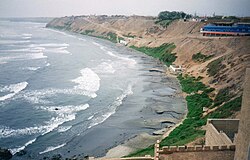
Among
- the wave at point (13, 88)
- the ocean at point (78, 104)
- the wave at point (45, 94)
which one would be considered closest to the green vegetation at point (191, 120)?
the ocean at point (78, 104)

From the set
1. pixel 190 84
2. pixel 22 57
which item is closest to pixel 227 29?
pixel 190 84

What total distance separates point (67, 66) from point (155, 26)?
60.0 metres

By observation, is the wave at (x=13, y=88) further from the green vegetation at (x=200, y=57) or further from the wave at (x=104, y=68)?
the green vegetation at (x=200, y=57)

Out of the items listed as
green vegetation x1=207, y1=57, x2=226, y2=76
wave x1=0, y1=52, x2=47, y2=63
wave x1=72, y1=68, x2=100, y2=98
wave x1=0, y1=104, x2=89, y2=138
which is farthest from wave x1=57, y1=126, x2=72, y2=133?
wave x1=0, y1=52, x2=47, y2=63

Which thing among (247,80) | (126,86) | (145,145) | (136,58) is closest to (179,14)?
(136,58)

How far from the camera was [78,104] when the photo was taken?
42.7 metres

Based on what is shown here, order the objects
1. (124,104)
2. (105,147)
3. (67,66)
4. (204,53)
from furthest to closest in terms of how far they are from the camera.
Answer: (67,66) < (204,53) < (124,104) < (105,147)

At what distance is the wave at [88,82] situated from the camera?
50.1 metres

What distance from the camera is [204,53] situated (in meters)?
66.3

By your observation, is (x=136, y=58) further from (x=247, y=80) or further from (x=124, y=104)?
(x=247, y=80)

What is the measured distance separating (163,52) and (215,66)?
30.8 metres

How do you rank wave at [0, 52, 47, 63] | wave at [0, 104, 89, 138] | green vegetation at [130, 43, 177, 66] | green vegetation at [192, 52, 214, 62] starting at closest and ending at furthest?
wave at [0, 104, 89, 138] < green vegetation at [192, 52, 214, 62] < green vegetation at [130, 43, 177, 66] < wave at [0, 52, 47, 63]

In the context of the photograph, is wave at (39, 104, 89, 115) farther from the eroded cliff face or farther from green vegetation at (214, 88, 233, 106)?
the eroded cliff face

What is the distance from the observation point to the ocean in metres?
31.5
